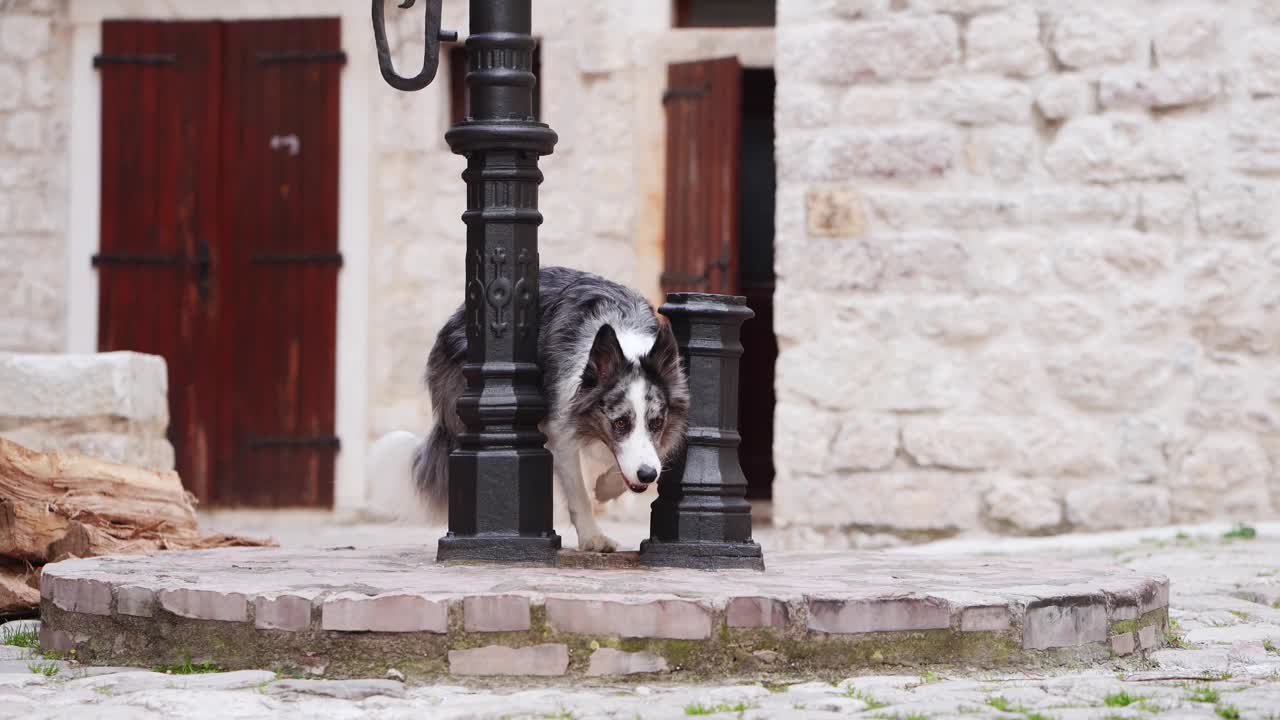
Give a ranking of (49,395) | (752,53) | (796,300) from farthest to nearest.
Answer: (752,53) → (796,300) → (49,395)

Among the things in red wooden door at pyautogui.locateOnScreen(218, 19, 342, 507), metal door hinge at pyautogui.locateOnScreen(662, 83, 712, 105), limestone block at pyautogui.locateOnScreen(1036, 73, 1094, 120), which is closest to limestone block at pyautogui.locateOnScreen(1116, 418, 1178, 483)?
limestone block at pyautogui.locateOnScreen(1036, 73, 1094, 120)

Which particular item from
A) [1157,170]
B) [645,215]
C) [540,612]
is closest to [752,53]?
[645,215]

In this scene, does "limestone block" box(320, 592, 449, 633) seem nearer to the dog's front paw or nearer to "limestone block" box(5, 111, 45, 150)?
the dog's front paw

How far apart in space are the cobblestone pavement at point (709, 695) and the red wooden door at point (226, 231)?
5.60 m

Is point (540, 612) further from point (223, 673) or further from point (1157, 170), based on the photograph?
point (1157, 170)

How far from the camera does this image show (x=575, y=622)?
3523 mm

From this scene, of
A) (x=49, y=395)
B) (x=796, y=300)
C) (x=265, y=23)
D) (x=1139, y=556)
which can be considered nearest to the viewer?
(x=1139, y=556)

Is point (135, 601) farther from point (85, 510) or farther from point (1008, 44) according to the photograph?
point (1008, 44)

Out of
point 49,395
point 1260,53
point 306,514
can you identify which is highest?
point 1260,53

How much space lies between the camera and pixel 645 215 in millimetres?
9094

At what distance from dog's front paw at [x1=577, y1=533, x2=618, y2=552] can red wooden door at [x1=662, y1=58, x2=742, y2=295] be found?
13.6 ft

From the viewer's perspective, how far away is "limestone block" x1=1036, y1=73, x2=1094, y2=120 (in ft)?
24.6

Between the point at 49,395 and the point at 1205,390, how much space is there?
4.85 m

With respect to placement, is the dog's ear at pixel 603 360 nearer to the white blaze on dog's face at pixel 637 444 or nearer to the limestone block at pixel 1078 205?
the white blaze on dog's face at pixel 637 444
